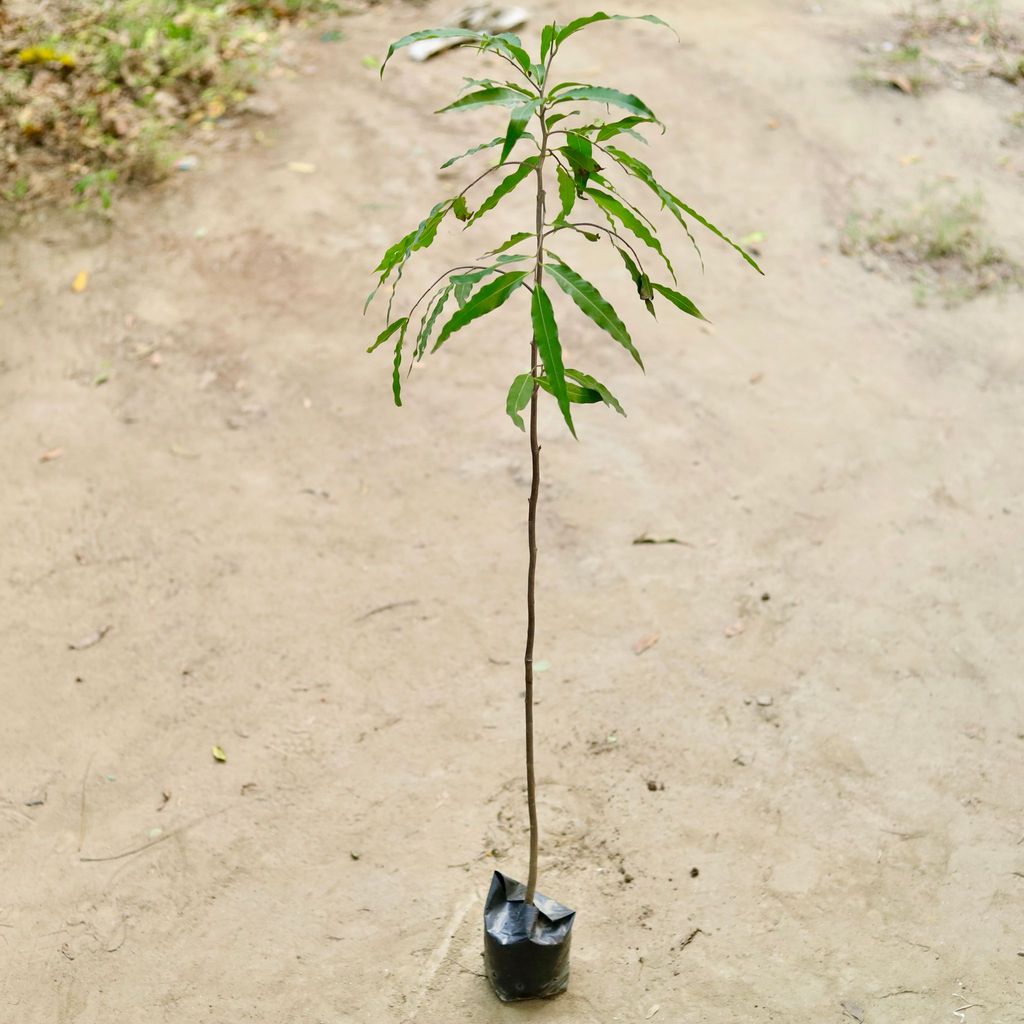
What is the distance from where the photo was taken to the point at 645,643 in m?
3.66

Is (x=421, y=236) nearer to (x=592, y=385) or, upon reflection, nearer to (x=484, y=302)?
(x=484, y=302)

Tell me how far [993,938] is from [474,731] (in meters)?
1.48

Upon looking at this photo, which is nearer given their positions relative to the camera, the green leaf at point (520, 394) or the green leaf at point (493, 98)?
the green leaf at point (493, 98)

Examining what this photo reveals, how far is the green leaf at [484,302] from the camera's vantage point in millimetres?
1907

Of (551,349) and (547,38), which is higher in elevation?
(547,38)

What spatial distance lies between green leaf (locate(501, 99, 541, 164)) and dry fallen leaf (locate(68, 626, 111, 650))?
8.64 feet

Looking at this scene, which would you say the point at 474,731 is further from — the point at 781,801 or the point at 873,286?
the point at 873,286

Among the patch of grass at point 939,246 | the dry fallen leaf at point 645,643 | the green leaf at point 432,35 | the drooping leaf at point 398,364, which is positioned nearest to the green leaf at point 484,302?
the drooping leaf at point 398,364

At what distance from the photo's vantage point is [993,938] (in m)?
2.77

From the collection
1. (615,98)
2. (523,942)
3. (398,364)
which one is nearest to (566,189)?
(615,98)

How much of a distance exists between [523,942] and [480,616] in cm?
140

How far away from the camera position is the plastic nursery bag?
8.38ft

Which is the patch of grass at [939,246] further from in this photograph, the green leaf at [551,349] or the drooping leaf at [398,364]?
the green leaf at [551,349]

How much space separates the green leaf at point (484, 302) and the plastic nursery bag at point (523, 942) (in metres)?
1.35
